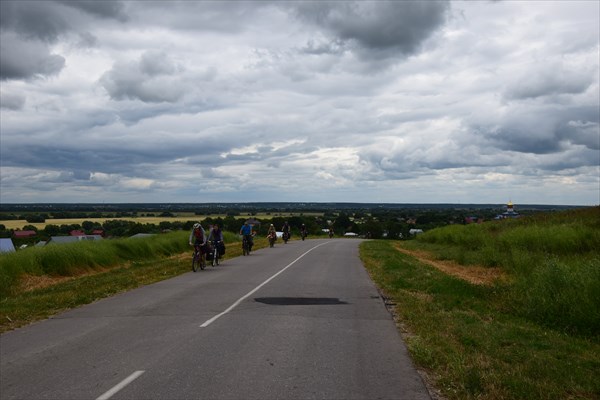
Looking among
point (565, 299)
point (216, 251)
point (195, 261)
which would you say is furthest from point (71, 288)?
point (565, 299)

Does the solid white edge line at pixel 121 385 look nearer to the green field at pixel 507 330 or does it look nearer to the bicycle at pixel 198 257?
the green field at pixel 507 330

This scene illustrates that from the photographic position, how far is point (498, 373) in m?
7.17

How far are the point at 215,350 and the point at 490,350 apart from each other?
4124mm

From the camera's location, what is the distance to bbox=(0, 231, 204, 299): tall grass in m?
18.7

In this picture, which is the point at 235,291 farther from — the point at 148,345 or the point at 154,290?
the point at 148,345

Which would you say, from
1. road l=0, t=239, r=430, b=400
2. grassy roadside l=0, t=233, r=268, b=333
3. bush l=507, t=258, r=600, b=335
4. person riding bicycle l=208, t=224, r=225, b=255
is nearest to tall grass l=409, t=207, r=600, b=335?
bush l=507, t=258, r=600, b=335


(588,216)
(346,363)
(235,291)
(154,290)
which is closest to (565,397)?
(346,363)

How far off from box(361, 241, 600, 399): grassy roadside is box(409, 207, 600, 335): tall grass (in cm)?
43

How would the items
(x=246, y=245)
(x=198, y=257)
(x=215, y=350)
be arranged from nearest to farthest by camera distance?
(x=215, y=350) < (x=198, y=257) < (x=246, y=245)

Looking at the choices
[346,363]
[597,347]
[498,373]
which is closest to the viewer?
[498,373]

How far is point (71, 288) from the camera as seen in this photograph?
17047mm

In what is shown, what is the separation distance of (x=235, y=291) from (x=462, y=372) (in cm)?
916

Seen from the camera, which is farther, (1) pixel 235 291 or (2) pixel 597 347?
(1) pixel 235 291

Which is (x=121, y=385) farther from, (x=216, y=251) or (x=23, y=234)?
(x=23, y=234)
